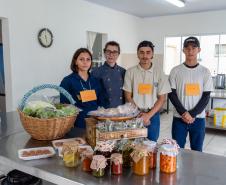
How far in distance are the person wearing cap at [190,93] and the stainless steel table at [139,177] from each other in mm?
1094

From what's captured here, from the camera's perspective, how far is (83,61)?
204cm

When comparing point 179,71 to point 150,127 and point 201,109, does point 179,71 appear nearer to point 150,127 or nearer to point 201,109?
point 201,109

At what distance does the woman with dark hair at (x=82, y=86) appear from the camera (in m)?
1.98

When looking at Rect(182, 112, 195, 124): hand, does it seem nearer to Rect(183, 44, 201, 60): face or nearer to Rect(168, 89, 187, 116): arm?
Rect(168, 89, 187, 116): arm

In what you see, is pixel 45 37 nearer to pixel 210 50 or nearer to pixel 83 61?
pixel 83 61

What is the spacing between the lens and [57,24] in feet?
15.2

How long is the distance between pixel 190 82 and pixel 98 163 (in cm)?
161

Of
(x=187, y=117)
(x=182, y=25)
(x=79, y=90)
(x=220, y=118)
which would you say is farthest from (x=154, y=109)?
(x=182, y=25)

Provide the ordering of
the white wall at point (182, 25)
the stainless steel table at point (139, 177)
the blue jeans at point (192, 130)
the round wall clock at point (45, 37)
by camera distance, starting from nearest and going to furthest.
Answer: the stainless steel table at point (139, 177)
the blue jeans at point (192, 130)
the round wall clock at point (45, 37)
the white wall at point (182, 25)

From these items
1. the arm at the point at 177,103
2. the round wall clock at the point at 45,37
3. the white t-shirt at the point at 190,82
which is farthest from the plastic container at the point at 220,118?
the round wall clock at the point at 45,37

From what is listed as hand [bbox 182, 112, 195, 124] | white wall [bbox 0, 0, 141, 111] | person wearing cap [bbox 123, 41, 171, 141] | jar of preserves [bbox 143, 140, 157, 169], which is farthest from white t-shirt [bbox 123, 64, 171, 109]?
white wall [bbox 0, 0, 141, 111]

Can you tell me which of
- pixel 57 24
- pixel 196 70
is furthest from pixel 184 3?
pixel 196 70

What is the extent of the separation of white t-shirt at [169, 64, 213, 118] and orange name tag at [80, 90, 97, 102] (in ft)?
2.93

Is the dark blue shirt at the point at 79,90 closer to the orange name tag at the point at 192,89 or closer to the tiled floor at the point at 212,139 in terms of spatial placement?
the orange name tag at the point at 192,89
